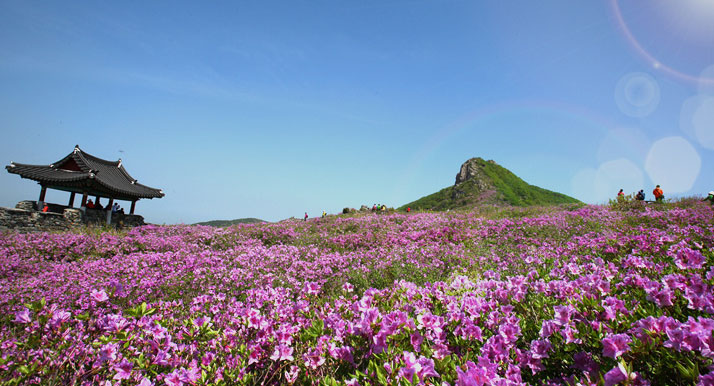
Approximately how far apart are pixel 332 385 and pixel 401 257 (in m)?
6.39

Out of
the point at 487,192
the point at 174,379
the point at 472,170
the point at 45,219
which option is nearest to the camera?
the point at 174,379

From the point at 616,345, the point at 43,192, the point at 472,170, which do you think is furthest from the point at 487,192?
the point at 43,192

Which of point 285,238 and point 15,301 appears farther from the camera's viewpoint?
point 285,238

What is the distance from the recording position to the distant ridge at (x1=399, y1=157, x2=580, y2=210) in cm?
4438

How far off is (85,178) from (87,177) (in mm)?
268

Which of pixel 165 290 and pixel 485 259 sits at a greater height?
pixel 485 259

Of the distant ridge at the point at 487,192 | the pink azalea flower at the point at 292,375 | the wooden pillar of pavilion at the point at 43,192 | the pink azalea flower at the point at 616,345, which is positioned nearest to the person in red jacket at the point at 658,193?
the distant ridge at the point at 487,192

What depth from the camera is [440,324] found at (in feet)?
7.86

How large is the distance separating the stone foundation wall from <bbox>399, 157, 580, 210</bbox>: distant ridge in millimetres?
37833

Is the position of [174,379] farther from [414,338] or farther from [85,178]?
[85,178]

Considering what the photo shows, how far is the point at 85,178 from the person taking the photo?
20.9m

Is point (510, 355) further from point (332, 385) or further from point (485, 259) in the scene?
point (485, 259)

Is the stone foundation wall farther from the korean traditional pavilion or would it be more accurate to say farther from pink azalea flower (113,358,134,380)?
pink azalea flower (113,358,134,380)

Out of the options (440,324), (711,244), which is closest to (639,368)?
(440,324)
